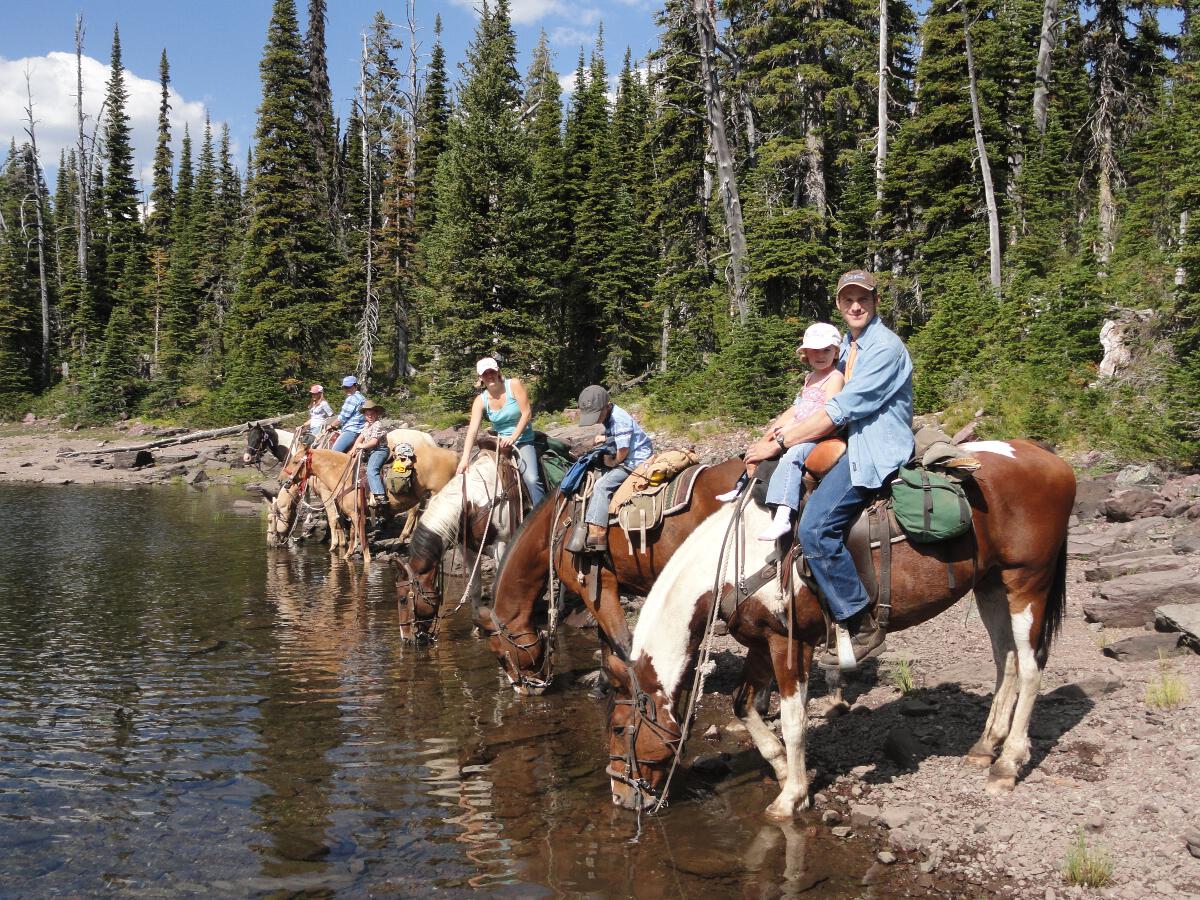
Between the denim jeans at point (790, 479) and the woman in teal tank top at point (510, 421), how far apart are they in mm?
4837

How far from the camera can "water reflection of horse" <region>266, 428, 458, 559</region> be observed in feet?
47.9

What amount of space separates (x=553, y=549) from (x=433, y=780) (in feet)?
7.36

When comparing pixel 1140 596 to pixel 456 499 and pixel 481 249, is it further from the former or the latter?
pixel 481 249

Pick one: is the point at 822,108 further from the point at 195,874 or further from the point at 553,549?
the point at 195,874

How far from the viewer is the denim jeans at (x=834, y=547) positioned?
5.22 metres

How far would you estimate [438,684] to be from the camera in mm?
8570

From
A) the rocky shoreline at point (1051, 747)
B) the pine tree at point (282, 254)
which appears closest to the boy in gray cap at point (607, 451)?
the rocky shoreline at point (1051, 747)

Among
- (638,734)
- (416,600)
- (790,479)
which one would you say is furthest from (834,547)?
(416,600)

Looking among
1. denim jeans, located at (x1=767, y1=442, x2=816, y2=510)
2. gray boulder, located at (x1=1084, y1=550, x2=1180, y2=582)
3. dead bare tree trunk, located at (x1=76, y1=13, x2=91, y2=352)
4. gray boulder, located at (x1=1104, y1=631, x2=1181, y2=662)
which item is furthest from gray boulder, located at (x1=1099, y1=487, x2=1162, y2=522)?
dead bare tree trunk, located at (x1=76, y1=13, x2=91, y2=352)

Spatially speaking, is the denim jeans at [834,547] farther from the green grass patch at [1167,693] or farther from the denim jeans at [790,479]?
the green grass patch at [1167,693]

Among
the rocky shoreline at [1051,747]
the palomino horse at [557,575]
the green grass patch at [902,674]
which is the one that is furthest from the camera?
the green grass patch at [902,674]

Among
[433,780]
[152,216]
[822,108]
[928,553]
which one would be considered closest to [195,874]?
[433,780]

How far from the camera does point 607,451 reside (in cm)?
745

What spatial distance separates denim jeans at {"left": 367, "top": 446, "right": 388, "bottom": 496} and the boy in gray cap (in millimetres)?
8216
